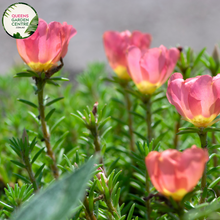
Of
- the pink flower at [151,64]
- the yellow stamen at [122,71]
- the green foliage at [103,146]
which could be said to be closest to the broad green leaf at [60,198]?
the green foliage at [103,146]

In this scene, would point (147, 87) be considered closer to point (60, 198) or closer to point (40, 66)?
point (40, 66)

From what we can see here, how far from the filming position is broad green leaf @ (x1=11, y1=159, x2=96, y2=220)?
0.33 meters

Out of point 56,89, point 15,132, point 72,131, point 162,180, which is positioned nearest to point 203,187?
point 162,180

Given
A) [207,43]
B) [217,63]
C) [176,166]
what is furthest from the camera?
[207,43]

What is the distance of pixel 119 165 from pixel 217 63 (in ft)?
1.33

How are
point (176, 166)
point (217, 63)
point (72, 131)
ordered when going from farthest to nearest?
point (72, 131), point (217, 63), point (176, 166)

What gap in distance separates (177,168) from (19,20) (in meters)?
0.52

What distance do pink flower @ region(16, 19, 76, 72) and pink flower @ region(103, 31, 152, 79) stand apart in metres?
0.25

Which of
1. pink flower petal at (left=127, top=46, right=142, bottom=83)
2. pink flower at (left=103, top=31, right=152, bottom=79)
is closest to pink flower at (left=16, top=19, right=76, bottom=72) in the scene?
pink flower petal at (left=127, top=46, right=142, bottom=83)

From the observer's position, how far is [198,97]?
480 millimetres

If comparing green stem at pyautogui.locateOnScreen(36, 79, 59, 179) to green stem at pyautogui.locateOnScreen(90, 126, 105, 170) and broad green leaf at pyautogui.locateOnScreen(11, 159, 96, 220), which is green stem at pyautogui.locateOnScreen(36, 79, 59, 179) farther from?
broad green leaf at pyautogui.locateOnScreen(11, 159, 96, 220)

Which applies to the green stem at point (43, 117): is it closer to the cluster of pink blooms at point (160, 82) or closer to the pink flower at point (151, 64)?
the cluster of pink blooms at point (160, 82)

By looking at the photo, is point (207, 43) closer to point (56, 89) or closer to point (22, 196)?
point (56, 89)

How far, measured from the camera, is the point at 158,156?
38 cm
